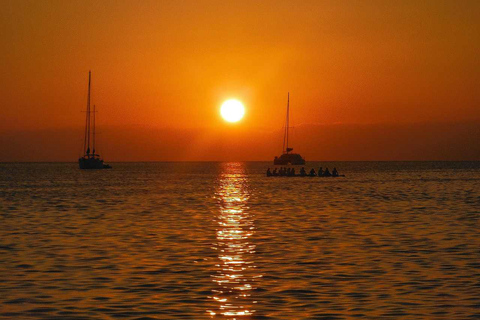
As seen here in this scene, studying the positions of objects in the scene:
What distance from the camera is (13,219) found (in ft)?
143

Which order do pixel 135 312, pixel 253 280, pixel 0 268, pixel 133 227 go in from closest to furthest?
pixel 135 312, pixel 253 280, pixel 0 268, pixel 133 227

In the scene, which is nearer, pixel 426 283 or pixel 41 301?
pixel 41 301

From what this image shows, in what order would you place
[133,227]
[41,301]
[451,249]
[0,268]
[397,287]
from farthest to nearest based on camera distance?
[133,227], [451,249], [0,268], [397,287], [41,301]

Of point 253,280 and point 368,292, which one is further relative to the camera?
point 253,280

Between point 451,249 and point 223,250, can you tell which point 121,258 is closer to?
point 223,250

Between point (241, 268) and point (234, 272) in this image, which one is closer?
point (234, 272)

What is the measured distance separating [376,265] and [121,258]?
28.2 ft

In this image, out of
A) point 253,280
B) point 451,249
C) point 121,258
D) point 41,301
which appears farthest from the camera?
A: point 451,249

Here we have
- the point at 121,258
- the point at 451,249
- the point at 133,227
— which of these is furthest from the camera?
the point at 133,227

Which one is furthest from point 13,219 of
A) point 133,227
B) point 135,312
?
point 135,312

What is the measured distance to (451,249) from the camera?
1076 inches

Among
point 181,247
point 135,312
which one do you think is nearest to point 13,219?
point 181,247

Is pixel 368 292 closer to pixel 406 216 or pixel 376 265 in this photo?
pixel 376 265

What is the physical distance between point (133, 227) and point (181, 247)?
9.40m
